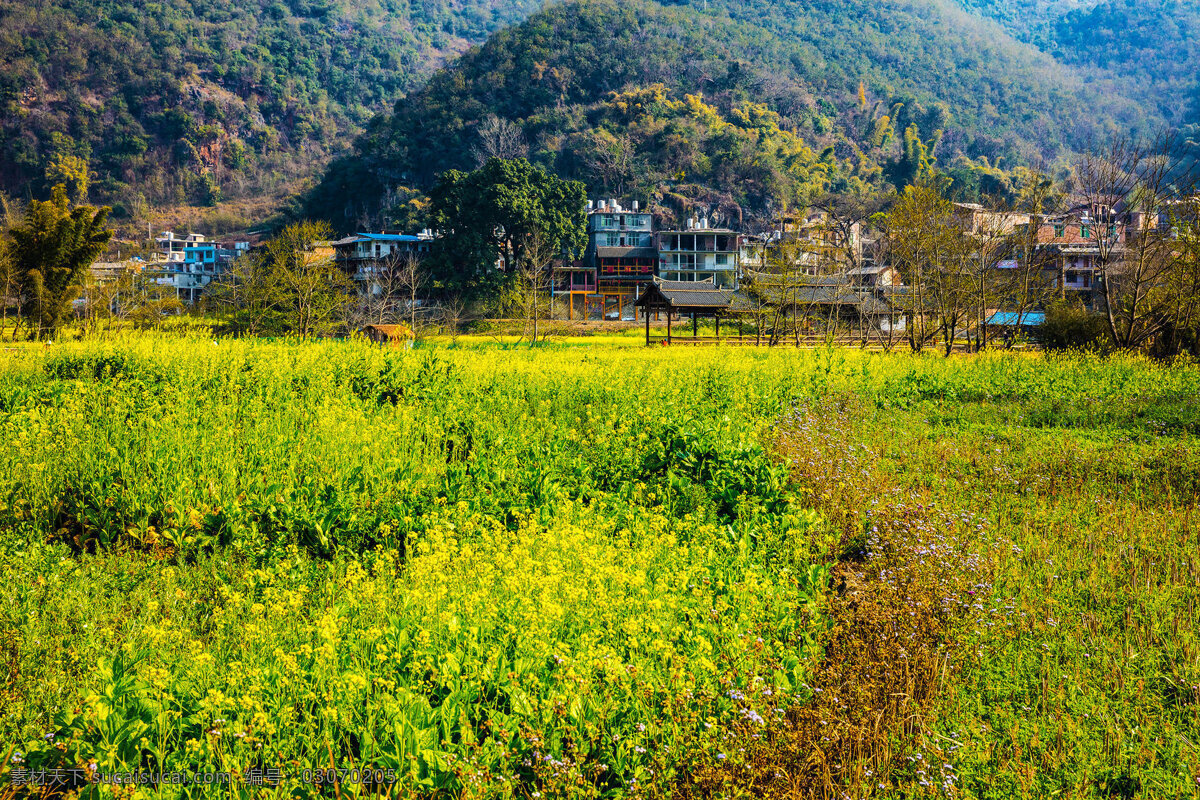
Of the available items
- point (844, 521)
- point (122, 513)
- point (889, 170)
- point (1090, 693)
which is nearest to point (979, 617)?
point (1090, 693)

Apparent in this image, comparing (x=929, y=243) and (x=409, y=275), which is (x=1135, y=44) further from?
(x=929, y=243)

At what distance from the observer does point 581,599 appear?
378 cm

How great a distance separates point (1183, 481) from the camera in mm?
7863

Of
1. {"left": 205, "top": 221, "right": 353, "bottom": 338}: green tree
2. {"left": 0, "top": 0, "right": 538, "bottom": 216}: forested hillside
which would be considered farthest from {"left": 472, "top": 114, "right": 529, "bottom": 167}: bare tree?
{"left": 0, "top": 0, "right": 538, "bottom": 216}: forested hillside

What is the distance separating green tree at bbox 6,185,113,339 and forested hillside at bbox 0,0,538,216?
317 feet

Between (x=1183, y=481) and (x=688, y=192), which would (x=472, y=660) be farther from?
(x=688, y=192)

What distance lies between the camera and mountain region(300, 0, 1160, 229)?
3501 inches

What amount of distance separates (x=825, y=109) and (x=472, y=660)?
125 metres

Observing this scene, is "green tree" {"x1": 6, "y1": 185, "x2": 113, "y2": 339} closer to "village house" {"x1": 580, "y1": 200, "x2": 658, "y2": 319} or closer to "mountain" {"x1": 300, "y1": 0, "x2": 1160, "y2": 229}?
"village house" {"x1": 580, "y1": 200, "x2": 658, "y2": 319}

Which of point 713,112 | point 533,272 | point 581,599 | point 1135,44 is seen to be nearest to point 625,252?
point 533,272

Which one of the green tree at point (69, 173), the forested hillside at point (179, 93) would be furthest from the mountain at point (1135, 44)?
the green tree at point (69, 173)

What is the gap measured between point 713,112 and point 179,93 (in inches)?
3513

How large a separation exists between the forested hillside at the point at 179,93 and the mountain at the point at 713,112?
35109mm

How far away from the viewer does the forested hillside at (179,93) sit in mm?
114312
